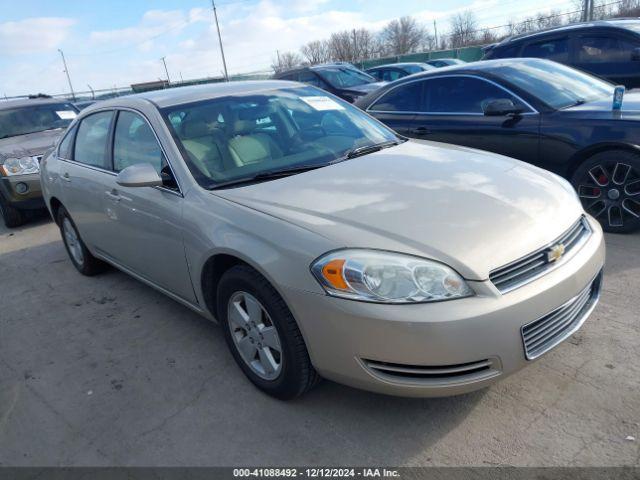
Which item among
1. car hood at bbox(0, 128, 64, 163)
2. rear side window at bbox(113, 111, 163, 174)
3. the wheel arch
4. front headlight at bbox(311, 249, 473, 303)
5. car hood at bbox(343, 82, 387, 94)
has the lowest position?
the wheel arch

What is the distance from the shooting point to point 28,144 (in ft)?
23.9

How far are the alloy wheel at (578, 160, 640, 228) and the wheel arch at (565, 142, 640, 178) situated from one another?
0.12 m

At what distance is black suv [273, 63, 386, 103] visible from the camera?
11250 millimetres

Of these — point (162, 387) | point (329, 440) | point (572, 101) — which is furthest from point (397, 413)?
point (572, 101)

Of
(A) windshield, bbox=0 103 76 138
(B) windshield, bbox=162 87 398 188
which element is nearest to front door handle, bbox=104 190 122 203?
(B) windshield, bbox=162 87 398 188

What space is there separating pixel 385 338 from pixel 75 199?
3288 millimetres

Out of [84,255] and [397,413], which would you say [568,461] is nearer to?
[397,413]

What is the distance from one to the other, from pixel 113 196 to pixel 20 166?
13.7ft

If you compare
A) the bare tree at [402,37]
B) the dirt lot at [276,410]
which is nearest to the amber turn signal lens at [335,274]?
the dirt lot at [276,410]

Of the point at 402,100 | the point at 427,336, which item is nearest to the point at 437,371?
the point at 427,336

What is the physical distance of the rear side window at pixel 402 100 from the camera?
5645mm

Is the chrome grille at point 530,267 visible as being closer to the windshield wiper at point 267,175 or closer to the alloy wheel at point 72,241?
the windshield wiper at point 267,175

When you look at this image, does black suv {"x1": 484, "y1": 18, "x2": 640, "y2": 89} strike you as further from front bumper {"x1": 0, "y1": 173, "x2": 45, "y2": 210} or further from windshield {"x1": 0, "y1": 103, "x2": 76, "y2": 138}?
windshield {"x1": 0, "y1": 103, "x2": 76, "y2": 138}

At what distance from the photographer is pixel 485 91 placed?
5.03 metres
